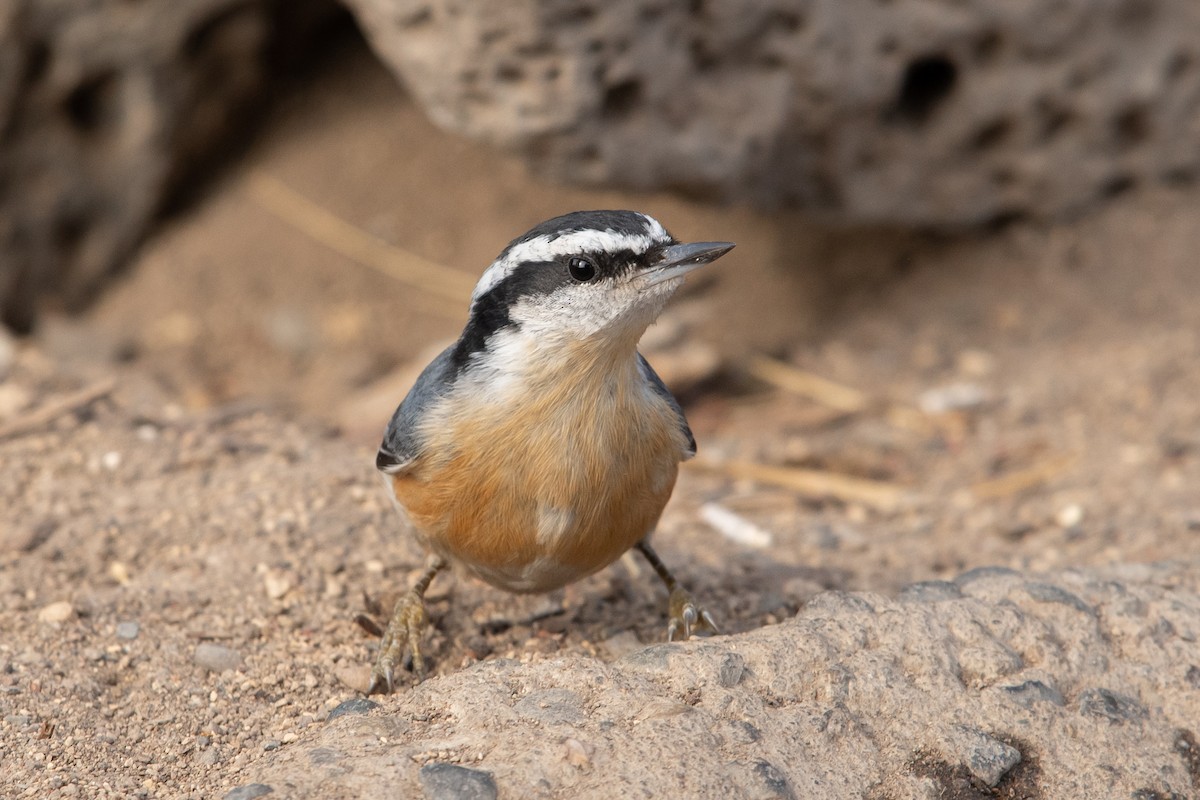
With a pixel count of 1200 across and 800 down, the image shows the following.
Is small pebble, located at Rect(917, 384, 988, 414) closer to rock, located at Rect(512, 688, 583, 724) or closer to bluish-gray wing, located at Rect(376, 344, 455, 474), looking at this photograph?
bluish-gray wing, located at Rect(376, 344, 455, 474)

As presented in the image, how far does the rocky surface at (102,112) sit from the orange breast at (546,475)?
4678 mm

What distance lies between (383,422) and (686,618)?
275 centimetres

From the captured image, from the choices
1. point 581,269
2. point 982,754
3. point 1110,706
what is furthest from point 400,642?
point 1110,706

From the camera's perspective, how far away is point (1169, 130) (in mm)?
7852

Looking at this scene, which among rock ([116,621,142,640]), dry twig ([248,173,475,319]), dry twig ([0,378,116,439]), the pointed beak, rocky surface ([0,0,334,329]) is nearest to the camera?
the pointed beak

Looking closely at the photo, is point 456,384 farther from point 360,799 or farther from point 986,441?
point 986,441

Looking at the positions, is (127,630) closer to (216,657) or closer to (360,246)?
(216,657)

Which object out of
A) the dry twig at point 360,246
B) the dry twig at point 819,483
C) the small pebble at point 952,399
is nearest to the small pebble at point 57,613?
the dry twig at point 819,483

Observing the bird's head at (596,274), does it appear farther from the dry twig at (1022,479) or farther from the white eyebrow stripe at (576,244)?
the dry twig at (1022,479)

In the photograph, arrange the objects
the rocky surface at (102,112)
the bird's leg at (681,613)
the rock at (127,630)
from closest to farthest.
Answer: the rock at (127,630), the bird's leg at (681,613), the rocky surface at (102,112)

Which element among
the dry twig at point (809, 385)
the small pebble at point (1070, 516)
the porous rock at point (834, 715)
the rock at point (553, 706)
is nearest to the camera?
the porous rock at point (834, 715)

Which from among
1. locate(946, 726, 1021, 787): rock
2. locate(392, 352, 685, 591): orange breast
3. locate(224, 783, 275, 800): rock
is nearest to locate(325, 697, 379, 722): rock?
locate(224, 783, 275, 800): rock

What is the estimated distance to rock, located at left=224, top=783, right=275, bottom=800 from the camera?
9.56 ft

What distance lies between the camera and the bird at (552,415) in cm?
366
